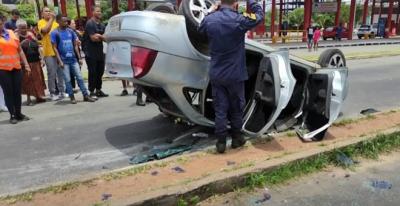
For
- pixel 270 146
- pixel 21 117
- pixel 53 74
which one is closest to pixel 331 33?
pixel 53 74

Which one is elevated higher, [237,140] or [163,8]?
[163,8]

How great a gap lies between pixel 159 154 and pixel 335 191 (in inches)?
73.3

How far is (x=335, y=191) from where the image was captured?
3889 millimetres

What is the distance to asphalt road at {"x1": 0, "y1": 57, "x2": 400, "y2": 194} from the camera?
4.48m

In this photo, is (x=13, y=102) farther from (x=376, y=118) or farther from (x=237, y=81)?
(x=376, y=118)

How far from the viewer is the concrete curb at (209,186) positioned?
134 inches

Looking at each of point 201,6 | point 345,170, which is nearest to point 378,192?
point 345,170

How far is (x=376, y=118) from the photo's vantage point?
19.4 ft

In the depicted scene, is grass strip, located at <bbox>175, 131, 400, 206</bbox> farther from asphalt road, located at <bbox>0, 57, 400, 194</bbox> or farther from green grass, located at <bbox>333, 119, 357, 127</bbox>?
asphalt road, located at <bbox>0, 57, 400, 194</bbox>

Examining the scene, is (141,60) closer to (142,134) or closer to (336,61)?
(142,134)

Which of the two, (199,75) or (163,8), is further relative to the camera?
(163,8)

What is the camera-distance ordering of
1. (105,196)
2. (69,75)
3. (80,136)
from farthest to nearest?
1. (69,75)
2. (80,136)
3. (105,196)

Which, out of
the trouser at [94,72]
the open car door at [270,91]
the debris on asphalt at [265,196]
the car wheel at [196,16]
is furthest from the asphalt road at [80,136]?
the debris on asphalt at [265,196]

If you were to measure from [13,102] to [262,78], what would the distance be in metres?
3.96
